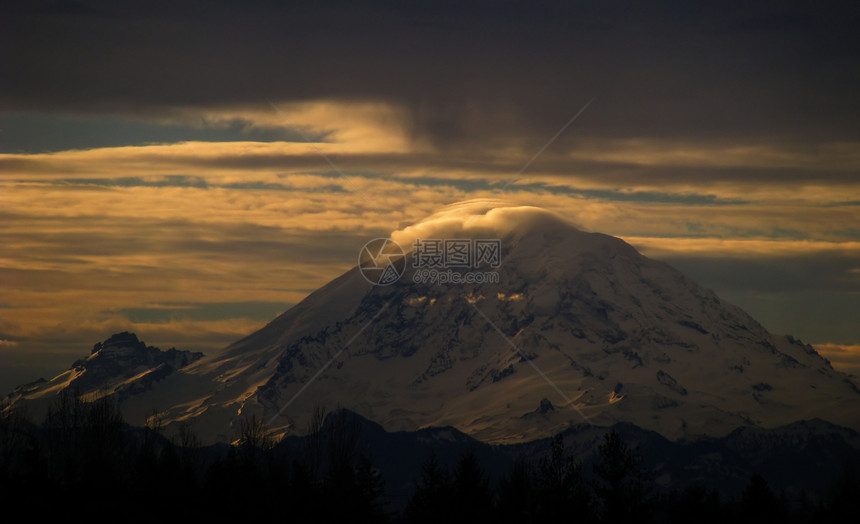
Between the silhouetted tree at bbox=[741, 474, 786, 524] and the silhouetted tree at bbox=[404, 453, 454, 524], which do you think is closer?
the silhouetted tree at bbox=[404, 453, 454, 524]

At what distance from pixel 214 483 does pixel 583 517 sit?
41456 mm

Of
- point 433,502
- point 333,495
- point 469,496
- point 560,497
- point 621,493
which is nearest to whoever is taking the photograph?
point 621,493

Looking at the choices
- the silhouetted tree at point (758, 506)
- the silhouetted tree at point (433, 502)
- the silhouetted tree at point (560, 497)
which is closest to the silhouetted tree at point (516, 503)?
the silhouetted tree at point (433, 502)

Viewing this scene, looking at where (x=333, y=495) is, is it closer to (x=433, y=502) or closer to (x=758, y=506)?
(x=433, y=502)

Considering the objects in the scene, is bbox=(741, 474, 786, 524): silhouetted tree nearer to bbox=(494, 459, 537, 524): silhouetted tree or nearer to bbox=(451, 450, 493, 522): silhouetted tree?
bbox=(494, 459, 537, 524): silhouetted tree

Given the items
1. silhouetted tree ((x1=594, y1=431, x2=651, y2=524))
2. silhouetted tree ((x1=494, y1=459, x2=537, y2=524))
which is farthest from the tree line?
silhouetted tree ((x1=494, y1=459, x2=537, y2=524))

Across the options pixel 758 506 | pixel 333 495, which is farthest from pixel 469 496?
pixel 758 506

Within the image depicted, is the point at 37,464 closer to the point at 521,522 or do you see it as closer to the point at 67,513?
the point at 67,513

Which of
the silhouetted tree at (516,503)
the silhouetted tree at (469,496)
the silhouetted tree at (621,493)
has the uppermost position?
the silhouetted tree at (621,493)

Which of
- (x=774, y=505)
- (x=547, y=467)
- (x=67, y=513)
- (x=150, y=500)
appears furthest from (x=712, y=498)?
(x=67, y=513)

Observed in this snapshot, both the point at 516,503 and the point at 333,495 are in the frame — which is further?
the point at 516,503

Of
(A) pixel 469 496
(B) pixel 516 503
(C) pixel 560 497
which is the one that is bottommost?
(B) pixel 516 503

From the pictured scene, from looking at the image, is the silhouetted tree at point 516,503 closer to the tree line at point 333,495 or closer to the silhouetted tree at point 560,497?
the tree line at point 333,495

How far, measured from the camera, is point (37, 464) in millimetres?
108938
